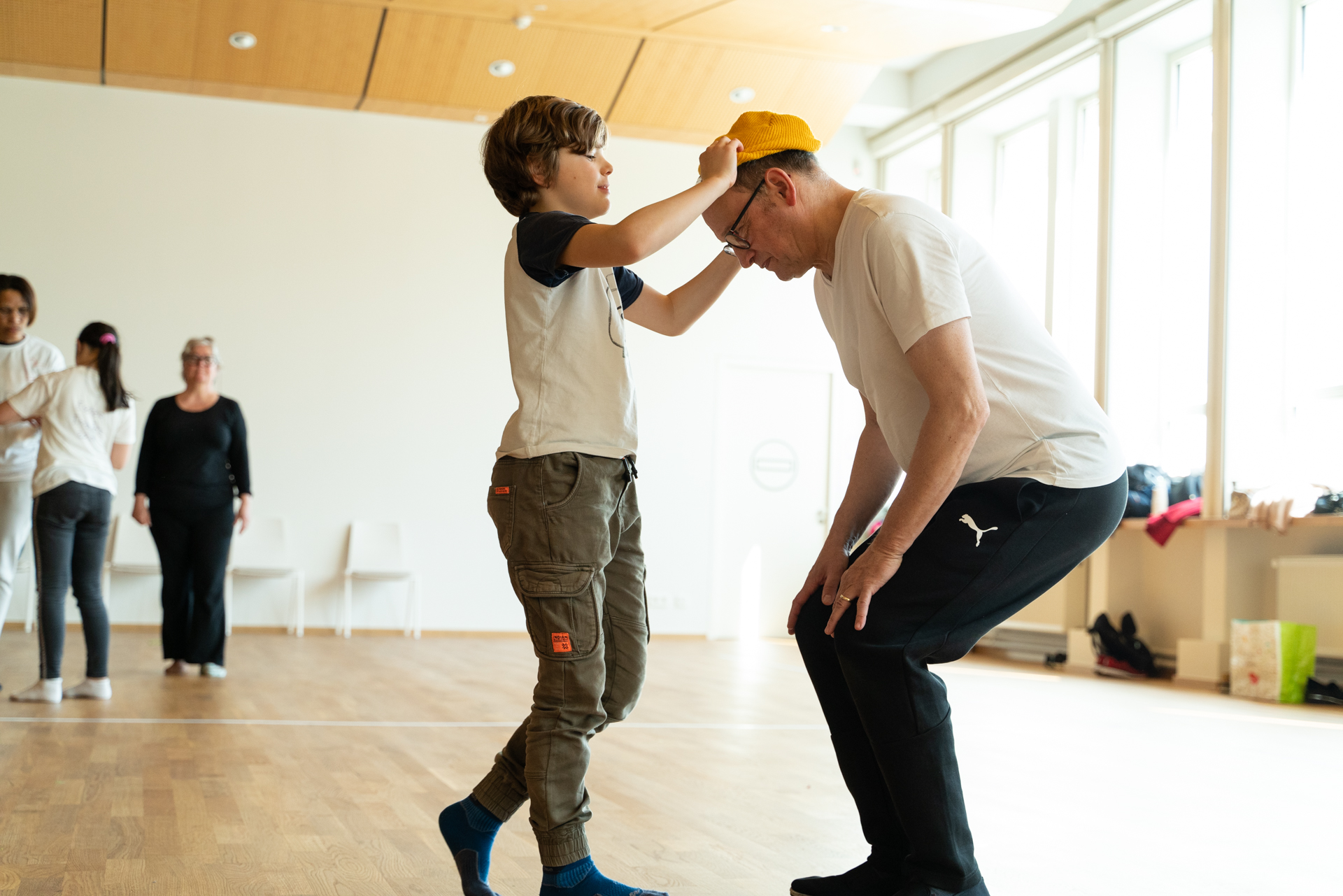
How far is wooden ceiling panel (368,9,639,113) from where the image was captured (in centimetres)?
772

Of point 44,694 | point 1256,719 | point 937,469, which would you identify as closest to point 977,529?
point 937,469

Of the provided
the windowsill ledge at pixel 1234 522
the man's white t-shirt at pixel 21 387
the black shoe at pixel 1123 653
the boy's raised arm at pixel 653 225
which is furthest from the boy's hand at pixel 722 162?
the black shoe at pixel 1123 653

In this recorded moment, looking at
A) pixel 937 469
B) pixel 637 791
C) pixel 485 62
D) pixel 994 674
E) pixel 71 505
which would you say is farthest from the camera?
pixel 485 62

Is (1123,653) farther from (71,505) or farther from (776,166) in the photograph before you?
(776,166)

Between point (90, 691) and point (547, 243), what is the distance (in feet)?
11.3

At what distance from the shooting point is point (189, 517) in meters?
5.25

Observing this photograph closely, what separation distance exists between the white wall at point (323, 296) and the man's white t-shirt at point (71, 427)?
4.01m

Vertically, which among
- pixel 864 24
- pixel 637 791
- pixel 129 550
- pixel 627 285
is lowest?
pixel 637 791

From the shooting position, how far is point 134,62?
7.87 m

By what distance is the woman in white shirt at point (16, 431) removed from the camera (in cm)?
437

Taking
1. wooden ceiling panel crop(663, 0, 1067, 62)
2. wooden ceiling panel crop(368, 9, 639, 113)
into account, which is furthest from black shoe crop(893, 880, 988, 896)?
wooden ceiling panel crop(368, 9, 639, 113)

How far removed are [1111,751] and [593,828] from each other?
2.10m

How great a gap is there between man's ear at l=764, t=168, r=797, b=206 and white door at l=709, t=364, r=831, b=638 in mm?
7629

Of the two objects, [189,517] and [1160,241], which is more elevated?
[1160,241]
